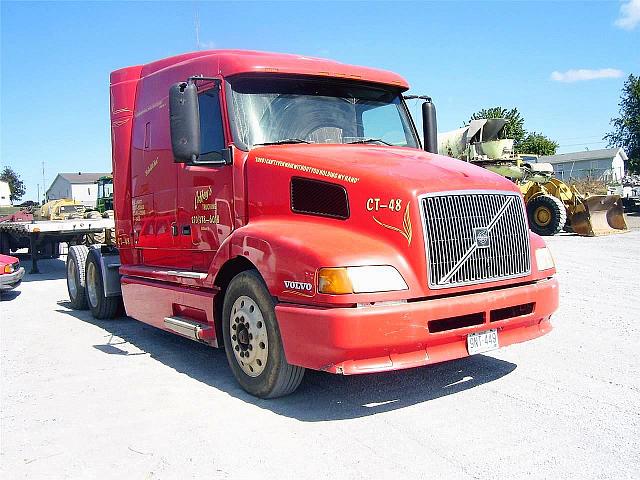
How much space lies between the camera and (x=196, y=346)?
685 cm

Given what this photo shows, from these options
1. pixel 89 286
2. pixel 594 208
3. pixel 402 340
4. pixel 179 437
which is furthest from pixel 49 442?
pixel 594 208

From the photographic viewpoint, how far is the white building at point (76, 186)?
80.9 m

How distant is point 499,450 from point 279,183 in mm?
2542

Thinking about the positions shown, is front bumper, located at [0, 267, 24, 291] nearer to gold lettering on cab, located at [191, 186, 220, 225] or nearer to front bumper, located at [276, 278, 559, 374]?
gold lettering on cab, located at [191, 186, 220, 225]

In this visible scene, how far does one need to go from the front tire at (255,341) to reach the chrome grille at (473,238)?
1.23 m

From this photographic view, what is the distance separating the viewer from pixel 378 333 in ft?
13.2

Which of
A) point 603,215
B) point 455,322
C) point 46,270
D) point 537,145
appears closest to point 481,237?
point 455,322

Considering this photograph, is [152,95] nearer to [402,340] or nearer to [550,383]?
[402,340]

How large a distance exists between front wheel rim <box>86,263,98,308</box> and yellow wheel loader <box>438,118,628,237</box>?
1397 cm

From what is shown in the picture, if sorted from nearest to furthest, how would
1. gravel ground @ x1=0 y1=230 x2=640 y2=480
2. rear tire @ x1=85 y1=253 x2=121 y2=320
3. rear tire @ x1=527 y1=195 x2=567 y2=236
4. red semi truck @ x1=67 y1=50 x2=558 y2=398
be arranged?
gravel ground @ x1=0 y1=230 x2=640 y2=480, red semi truck @ x1=67 y1=50 x2=558 y2=398, rear tire @ x1=85 y1=253 x2=121 y2=320, rear tire @ x1=527 y1=195 x2=567 y2=236

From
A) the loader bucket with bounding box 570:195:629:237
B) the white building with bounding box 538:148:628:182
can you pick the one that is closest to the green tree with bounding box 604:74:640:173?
the white building with bounding box 538:148:628:182

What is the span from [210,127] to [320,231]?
1.70 m

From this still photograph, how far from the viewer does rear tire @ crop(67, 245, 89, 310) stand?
9.48 meters

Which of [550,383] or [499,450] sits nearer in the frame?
[499,450]
